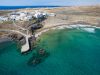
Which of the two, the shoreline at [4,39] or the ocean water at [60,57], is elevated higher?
the ocean water at [60,57]

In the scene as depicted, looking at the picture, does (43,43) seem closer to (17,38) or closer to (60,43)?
(60,43)

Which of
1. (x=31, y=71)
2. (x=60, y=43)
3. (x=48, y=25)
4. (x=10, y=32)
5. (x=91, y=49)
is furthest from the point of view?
(x=48, y=25)

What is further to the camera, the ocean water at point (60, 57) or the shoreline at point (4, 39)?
the shoreline at point (4, 39)

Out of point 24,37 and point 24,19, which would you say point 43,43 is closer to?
point 24,37

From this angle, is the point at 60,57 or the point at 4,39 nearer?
Answer: the point at 60,57

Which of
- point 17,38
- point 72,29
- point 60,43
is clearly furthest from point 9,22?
point 60,43

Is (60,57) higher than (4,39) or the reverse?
higher

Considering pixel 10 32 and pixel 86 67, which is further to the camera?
pixel 10 32

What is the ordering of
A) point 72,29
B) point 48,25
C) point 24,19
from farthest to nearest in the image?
point 24,19 < point 48,25 < point 72,29
